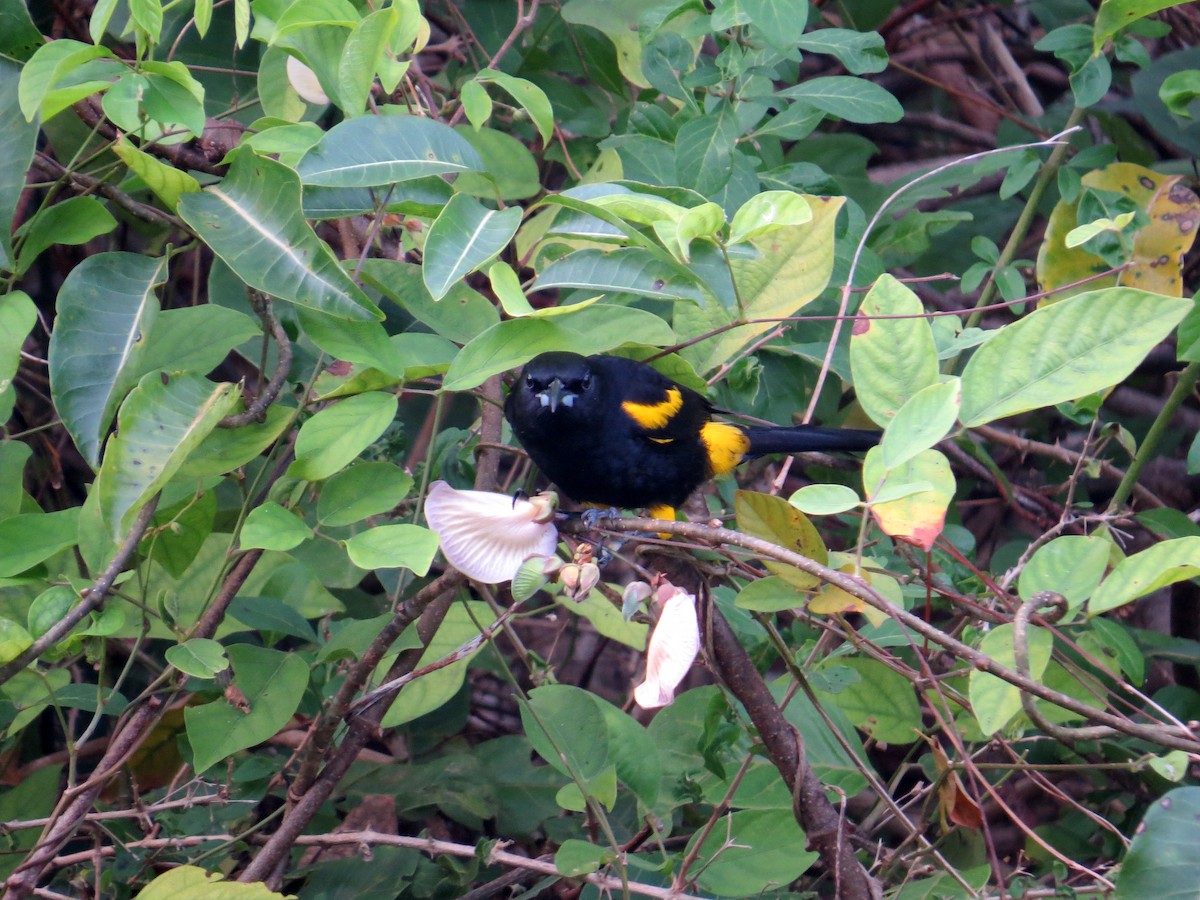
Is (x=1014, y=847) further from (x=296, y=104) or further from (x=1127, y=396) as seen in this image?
(x=296, y=104)

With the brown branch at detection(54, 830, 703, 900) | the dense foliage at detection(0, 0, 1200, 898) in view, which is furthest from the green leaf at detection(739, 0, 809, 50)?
the brown branch at detection(54, 830, 703, 900)

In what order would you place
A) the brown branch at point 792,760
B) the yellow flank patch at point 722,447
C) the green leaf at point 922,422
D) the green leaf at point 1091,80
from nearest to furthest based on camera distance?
the green leaf at point 922,422 → the brown branch at point 792,760 → the green leaf at point 1091,80 → the yellow flank patch at point 722,447

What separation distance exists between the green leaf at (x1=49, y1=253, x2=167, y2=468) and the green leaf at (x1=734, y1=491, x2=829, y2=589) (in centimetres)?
101

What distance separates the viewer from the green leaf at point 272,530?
5.05ft

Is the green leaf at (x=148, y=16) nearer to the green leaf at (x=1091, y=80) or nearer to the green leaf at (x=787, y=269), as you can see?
the green leaf at (x=787, y=269)

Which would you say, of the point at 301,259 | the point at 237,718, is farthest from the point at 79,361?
the point at 237,718

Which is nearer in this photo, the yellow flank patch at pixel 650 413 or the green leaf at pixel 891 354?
the green leaf at pixel 891 354

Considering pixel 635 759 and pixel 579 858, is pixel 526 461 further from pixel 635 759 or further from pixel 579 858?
pixel 579 858

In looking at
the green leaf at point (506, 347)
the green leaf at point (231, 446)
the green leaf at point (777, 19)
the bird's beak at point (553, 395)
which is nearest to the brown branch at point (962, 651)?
the green leaf at point (506, 347)

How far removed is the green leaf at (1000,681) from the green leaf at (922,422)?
42 cm

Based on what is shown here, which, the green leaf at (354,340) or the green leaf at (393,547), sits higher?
the green leaf at (354,340)

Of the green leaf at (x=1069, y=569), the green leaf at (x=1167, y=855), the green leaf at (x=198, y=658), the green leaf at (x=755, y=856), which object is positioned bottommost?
the green leaf at (x=755, y=856)

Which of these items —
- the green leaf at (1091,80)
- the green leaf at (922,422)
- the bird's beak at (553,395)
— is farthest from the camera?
the bird's beak at (553,395)

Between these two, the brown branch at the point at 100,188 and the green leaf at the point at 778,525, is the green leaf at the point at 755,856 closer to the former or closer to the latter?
the green leaf at the point at 778,525
